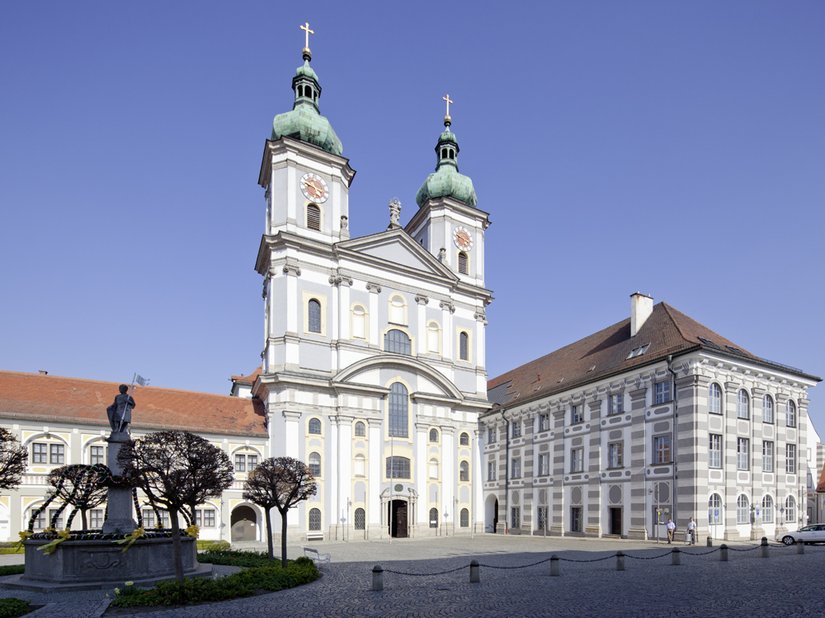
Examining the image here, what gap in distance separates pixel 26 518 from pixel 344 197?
26668 mm

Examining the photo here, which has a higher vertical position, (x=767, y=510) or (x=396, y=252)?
(x=396, y=252)

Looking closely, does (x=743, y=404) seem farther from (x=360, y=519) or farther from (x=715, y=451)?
(x=360, y=519)

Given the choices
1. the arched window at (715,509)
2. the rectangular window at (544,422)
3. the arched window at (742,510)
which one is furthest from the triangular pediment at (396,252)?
the arched window at (742,510)

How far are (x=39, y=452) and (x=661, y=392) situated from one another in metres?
33.7

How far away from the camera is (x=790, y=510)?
3803 cm

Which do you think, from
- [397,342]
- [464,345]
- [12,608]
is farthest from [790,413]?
[12,608]

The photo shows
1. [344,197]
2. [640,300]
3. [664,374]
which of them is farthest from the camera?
[344,197]

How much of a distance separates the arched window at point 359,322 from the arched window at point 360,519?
11.0 m

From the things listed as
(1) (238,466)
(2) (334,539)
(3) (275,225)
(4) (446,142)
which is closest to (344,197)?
(3) (275,225)

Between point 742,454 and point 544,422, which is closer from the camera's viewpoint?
point 742,454

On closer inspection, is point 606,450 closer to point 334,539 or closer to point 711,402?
point 711,402

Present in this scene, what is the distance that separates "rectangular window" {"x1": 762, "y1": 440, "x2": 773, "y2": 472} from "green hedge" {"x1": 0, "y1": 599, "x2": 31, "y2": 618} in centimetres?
3660

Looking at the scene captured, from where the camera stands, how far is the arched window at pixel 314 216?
43.0 meters

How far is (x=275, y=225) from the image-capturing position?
4188 cm
